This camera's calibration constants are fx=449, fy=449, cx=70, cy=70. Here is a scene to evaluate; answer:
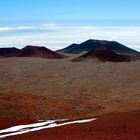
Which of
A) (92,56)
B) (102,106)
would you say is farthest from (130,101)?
(92,56)

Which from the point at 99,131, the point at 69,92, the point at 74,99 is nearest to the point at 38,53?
the point at 69,92

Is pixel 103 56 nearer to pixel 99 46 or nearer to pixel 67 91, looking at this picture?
pixel 67 91

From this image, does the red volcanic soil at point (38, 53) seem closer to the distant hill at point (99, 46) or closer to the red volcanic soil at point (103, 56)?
the red volcanic soil at point (103, 56)

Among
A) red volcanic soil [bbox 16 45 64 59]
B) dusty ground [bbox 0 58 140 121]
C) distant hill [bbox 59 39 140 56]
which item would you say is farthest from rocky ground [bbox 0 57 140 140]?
distant hill [bbox 59 39 140 56]

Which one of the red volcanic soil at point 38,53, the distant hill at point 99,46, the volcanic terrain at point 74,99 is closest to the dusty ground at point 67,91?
the volcanic terrain at point 74,99

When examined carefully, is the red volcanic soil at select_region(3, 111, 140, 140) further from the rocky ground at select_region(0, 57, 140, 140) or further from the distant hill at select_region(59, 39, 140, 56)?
the distant hill at select_region(59, 39, 140, 56)

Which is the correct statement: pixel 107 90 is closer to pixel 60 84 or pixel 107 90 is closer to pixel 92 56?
pixel 60 84
